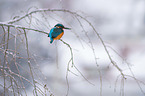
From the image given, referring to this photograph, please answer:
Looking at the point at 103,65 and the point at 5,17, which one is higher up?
the point at 5,17

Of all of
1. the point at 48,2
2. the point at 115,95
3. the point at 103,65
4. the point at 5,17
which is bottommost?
the point at 115,95

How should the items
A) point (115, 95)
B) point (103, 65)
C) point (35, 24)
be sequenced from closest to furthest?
1. point (35, 24)
2. point (115, 95)
3. point (103, 65)

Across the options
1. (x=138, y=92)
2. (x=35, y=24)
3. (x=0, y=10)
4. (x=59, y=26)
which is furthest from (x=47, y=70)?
(x=35, y=24)

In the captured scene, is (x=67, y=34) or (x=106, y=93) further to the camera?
(x=67, y=34)

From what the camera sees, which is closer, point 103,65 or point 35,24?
point 35,24

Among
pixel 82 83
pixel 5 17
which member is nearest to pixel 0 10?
pixel 5 17

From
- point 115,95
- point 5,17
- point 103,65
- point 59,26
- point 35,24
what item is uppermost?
point 5,17

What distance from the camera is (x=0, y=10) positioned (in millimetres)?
3436

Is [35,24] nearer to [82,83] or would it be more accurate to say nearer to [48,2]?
[48,2]

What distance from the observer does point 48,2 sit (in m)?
3.55

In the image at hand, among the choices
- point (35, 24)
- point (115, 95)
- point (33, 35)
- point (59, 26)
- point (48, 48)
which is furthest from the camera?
point (48, 48)

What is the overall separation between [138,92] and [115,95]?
1.35 ft

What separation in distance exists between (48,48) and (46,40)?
148mm

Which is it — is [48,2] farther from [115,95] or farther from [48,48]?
[115,95]
